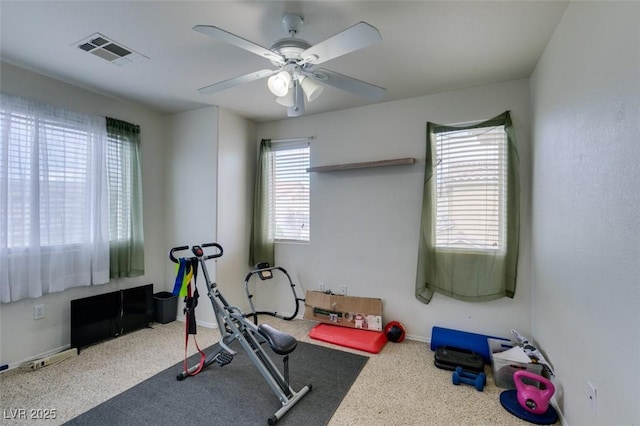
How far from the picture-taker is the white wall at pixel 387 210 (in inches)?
116

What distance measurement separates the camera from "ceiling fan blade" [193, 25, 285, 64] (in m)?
1.48

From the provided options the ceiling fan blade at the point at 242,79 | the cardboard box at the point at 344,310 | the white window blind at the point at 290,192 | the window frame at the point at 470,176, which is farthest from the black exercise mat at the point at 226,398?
the ceiling fan blade at the point at 242,79

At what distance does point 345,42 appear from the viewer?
1568 millimetres

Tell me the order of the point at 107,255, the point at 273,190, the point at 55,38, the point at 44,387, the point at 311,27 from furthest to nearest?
1. the point at 273,190
2. the point at 107,255
3. the point at 44,387
4. the point at 55,38
5. the point at 311,27

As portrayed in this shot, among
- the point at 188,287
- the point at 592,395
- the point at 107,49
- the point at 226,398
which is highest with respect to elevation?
the point at 107,49

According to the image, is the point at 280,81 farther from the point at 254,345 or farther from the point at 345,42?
the point at 254,345

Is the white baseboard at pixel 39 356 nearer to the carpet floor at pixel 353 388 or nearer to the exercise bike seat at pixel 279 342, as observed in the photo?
the carpet floor at pixel 353 388

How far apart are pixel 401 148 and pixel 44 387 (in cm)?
391

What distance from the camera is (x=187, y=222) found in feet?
12.6

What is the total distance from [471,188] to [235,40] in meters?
2.58

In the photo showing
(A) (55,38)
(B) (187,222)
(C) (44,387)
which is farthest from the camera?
(B) (187,222)

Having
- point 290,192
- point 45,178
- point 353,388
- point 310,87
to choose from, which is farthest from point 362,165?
point 45,178

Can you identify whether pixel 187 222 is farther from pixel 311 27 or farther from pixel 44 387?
pixel 311 27

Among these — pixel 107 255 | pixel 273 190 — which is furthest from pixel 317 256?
pixel 107 255
